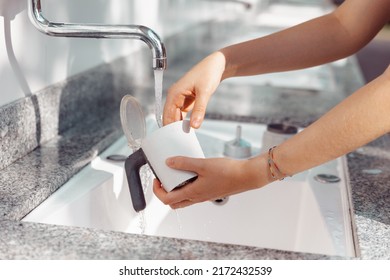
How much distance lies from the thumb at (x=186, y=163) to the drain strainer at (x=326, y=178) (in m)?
0.49

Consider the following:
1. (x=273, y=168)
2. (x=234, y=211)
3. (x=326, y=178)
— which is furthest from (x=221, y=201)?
(x=273, y=168)

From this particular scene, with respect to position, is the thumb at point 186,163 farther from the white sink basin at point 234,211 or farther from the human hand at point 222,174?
the white sink basin at point 234,211

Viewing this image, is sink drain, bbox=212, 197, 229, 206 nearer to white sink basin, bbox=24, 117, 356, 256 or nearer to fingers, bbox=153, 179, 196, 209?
white sink basin, bbox=24, 117, 356, 256

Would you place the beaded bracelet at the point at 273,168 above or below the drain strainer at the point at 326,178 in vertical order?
above

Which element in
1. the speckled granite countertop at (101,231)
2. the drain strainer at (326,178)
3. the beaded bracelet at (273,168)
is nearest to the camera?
the speckled granite countertop at (101,231)

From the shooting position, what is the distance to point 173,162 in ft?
3.65

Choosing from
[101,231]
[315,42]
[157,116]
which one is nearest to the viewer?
[101,231]

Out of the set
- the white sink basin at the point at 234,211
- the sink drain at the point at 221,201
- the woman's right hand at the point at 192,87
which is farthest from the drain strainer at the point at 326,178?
the woman's right hand at the point at 192,87

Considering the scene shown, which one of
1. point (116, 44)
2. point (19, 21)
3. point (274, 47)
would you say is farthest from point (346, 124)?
point (116, 44)

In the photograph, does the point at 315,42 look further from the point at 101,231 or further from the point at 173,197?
the point at 101,231

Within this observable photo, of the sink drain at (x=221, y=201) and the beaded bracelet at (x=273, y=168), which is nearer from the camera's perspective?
the beaded bracelet at (x=273, y=168)

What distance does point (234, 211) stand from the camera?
1.55 meters

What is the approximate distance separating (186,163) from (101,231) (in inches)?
6.8

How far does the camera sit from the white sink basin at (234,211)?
135 cm
